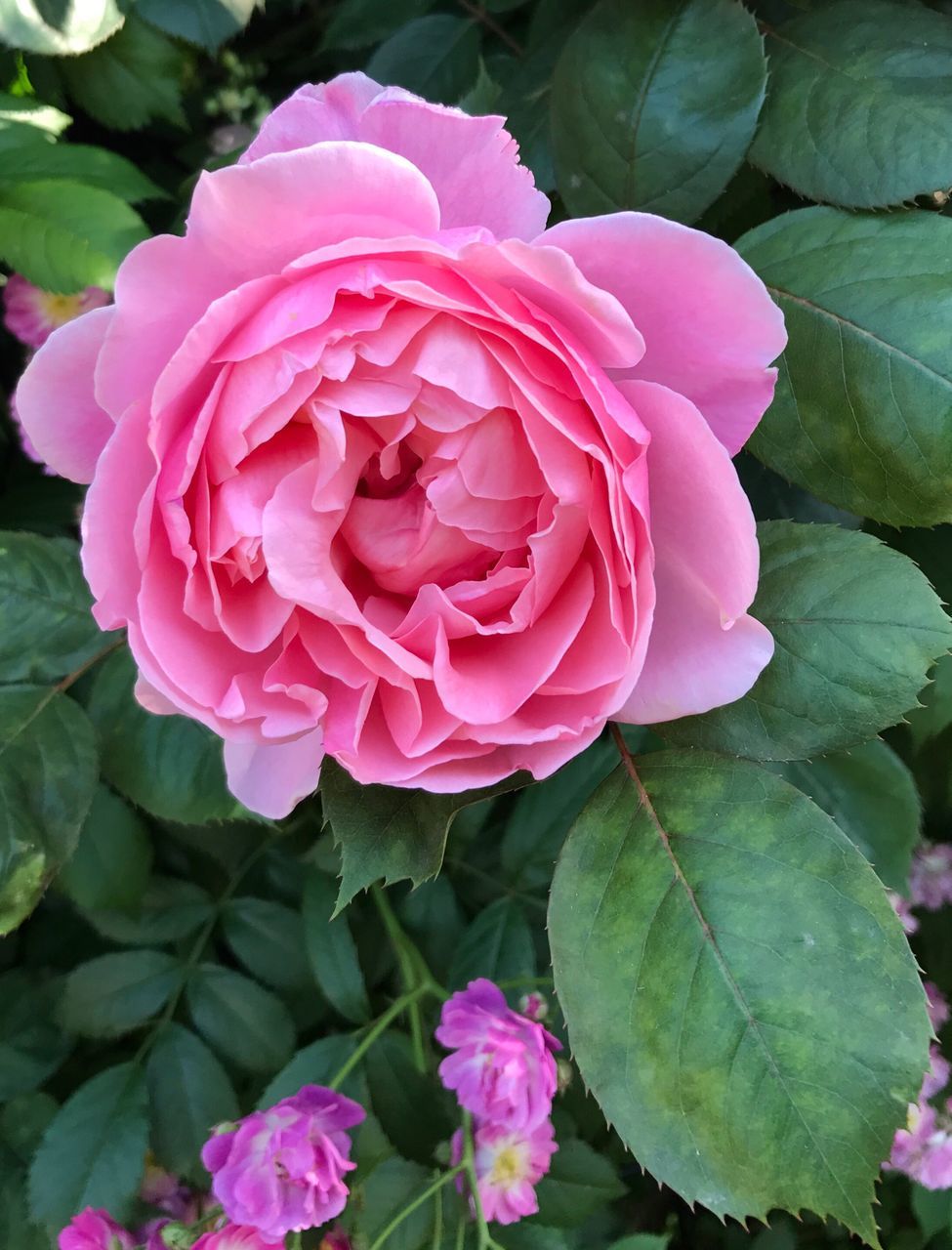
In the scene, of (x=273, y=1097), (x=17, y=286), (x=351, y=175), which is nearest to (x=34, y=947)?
(x=273, y=1097)

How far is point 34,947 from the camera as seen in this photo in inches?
44.7

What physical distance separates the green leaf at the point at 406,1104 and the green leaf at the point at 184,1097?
200 millimetres

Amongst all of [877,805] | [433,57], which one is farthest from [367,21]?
[877,805]

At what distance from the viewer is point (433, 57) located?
90cm

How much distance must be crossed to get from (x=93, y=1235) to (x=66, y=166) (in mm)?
870

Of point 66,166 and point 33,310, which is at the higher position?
point 66,166

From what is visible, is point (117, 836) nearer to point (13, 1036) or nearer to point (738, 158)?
point (13, 1036)

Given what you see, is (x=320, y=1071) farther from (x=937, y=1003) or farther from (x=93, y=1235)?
(x=937, y=1003)

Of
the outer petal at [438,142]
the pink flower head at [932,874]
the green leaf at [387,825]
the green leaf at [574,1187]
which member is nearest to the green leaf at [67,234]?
the outer petal at [438,142]

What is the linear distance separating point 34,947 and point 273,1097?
1.36 feet

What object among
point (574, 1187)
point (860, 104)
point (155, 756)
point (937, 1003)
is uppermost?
point (860, 104)

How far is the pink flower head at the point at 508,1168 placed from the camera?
746 mm

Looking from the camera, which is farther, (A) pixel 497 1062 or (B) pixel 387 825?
(A) pixel 497 1062

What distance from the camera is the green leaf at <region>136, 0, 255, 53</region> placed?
2.79 ft
